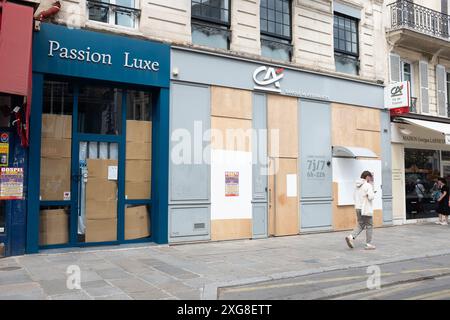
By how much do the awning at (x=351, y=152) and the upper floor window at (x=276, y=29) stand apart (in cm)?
303

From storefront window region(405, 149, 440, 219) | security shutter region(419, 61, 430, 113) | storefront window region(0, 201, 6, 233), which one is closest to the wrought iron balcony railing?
security shutter region(419, 61, 430, 113)

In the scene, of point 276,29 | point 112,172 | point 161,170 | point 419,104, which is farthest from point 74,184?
point 419,104

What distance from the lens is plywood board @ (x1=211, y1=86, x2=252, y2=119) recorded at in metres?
10.8

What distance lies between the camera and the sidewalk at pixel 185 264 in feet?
20.3

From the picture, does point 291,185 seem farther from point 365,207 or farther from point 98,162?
point 98,162

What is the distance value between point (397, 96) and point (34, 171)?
11.0 meters

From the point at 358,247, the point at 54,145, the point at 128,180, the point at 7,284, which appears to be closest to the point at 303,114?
the point at 358,247

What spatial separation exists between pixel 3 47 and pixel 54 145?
7.38ft

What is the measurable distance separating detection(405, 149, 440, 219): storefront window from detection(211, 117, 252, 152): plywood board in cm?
709

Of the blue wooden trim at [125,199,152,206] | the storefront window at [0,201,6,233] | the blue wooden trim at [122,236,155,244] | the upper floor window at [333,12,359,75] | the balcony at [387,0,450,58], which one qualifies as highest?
the balcony at [387,0,450,58]

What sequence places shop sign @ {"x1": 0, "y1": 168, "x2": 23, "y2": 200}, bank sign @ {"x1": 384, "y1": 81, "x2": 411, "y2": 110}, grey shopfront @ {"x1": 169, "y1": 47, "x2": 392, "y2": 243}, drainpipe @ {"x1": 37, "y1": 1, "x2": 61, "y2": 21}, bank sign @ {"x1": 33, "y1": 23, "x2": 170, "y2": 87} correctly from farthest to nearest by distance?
bank sign @ {"x1": 384, "y1": 81, "x2": 411, "y2": 110}
grey shopfront @ {"x1": 169, "y1": 47, "x2": 392, "y2": 243}
bank sign @ {"x1": 33, "y1": 23, "x2": 170, "y2": 87}
drainpipe @ {"x1": 37, "y1": 1, "x2": 61, "y2": 21}
shop sign @ {"x1": 0, "y1": 168, "x2": 23, "y2": 200}

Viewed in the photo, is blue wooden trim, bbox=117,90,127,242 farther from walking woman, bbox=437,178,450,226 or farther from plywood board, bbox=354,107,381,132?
walking woman, bbox=437,178,450,226
